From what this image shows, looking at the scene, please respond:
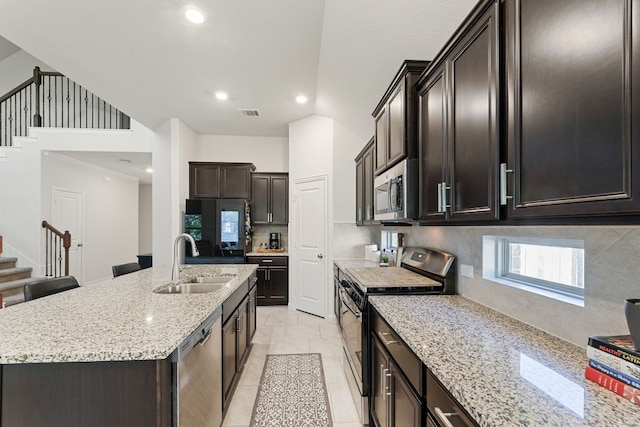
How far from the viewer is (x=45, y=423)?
3.78 feet

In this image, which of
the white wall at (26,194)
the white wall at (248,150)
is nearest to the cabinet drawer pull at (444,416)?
the white wall at (248,150)

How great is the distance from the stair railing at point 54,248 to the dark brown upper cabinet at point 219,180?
2.51m

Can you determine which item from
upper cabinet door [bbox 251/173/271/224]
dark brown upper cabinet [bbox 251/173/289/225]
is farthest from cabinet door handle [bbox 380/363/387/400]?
upper cabinet door [bbox 251/173/271/224]

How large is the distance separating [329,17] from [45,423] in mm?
2980

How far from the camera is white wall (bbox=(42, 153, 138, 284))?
220 inches

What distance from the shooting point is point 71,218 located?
19.8ft

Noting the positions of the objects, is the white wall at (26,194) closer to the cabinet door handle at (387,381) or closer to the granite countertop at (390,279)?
the granite countertop at (390,279)

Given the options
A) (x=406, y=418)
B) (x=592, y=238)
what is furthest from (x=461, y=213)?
(x=406, y=418)

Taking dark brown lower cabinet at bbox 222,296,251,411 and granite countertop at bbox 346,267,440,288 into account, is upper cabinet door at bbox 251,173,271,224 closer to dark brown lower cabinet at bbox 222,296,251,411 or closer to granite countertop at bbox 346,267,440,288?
dark brown lower cabinet at bbox 222,296,251,411

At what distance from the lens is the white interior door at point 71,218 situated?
5648 millimetres

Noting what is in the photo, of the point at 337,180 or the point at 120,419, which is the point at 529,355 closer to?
the point at 120,419

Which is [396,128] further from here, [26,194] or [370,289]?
[26,194]

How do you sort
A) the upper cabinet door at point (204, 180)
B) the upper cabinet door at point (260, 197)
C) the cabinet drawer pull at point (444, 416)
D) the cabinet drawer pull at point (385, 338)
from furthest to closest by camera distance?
the upper cabinet door at point (260, 197)
the upper cabinet door at point (204, 180)
the cabinet drawer pull at point (385, 338)
the cabinet drawer pull at point (444, 416)

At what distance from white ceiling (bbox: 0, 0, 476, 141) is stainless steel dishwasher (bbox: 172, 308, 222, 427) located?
235cm
